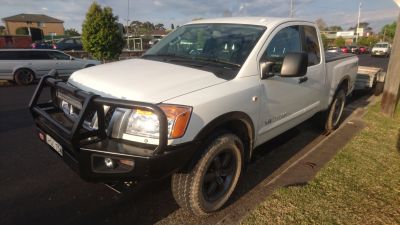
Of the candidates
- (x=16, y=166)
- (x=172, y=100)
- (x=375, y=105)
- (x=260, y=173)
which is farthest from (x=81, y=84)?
(x=375, y=105)

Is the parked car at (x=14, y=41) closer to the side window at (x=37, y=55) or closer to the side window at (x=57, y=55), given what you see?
the side window at (x=57, y=55)

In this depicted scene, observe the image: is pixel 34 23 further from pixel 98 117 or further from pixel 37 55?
pixel 98 117

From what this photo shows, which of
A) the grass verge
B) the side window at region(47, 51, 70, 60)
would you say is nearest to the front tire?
the grass verge

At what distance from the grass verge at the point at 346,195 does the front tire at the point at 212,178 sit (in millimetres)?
362

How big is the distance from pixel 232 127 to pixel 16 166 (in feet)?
9.63

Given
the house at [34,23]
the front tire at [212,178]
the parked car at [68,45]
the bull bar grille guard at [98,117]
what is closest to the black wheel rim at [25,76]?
the bull bar grille guard at [98,117]

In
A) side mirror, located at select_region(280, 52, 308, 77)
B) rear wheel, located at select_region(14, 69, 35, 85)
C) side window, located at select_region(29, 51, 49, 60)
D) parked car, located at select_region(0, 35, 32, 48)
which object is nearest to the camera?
side mirror, located at select_region(280, 52, 308, 77)

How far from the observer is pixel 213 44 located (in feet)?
11.7

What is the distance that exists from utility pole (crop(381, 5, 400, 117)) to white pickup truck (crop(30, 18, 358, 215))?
11.6 feet

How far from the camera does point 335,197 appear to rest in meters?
3.28

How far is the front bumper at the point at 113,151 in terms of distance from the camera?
7.45 ft

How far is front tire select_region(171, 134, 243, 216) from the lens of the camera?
2.70 meters

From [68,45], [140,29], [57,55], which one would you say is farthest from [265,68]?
[140,29]

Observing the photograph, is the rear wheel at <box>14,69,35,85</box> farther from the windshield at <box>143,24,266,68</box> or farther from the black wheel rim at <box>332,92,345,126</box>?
the black wheel rim at <box>332,92,345,126</box>
